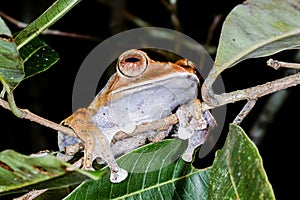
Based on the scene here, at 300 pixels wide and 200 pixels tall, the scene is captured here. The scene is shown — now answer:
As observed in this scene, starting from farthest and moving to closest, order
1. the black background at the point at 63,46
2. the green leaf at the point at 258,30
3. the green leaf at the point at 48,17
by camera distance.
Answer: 1. the black background at the point at 63,46
2. the green leaf at the point at 48,17
3. the green leaf at the point at 258,30

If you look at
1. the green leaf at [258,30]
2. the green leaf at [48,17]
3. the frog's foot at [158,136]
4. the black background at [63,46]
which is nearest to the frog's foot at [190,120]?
the frog's foot at [158,136]

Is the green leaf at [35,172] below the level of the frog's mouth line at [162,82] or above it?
above

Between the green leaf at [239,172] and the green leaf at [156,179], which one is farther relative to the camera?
the green leaf at [156,179]

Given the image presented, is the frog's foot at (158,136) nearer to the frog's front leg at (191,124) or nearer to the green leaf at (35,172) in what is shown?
the frog's front leg at (191,124)

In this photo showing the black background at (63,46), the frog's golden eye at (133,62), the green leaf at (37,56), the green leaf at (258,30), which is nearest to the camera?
the green leaf at (258,30)

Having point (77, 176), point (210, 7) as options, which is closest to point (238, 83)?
point (210, 7)

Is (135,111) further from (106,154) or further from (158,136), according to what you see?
(106,154)
